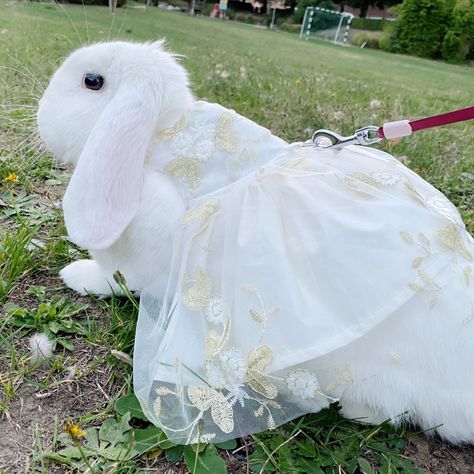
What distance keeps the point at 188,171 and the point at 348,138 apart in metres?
0.41

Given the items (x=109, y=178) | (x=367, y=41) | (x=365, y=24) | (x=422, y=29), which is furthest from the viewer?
(x=365, y=24)

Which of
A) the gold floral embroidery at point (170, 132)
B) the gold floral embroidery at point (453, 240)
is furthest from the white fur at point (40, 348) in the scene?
the gold floral embroidery at point (453, 240)

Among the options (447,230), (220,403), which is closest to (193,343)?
(220,403)

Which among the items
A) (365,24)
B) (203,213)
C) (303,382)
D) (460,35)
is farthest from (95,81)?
(365,24)

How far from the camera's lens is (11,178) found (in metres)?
2.01

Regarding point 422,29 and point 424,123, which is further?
point 422,29

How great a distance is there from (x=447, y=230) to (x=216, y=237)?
52 cm

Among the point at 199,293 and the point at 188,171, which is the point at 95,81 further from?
the point at 199,293

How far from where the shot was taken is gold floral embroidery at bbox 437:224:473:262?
1.18 meters

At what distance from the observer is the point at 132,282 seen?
54.7 inches

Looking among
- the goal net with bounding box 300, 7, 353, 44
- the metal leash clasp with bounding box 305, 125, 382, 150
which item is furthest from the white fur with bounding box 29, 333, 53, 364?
the goal net with bounding box 300, 7, 353, 44

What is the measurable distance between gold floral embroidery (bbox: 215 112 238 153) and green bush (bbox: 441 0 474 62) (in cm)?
623

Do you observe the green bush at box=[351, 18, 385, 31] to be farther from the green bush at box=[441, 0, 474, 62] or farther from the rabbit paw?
the rabbit paw

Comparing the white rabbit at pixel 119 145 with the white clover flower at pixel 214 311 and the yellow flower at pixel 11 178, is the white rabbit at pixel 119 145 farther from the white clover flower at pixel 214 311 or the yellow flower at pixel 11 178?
the yellow flower at pixel 11 178
